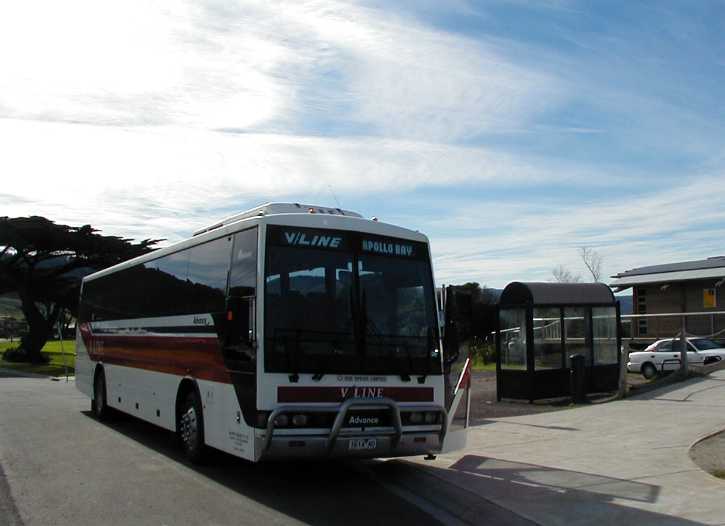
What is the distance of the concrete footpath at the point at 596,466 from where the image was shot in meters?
7.84

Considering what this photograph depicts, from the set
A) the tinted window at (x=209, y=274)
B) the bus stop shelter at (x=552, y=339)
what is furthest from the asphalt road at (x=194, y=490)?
the bus stop shelter at (x=552, y=339)

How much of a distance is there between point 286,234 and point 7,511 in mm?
4084

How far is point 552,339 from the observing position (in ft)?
60.3

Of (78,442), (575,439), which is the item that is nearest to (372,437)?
(575,439)

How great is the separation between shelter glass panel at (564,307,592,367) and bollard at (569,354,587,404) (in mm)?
1109

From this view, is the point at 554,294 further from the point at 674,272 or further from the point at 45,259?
the point at 45,259

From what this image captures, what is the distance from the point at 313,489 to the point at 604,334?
11.7 metres

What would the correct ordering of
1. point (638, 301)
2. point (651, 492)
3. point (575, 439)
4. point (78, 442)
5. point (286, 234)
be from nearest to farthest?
point (651, 492)
point (286, 234)
point (575, 439)
point (78, 442)
point (638, 301)

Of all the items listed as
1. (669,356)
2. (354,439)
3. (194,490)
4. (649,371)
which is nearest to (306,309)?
(354,439)

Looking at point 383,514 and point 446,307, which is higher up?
point 446,307

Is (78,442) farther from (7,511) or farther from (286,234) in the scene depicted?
(286,234)

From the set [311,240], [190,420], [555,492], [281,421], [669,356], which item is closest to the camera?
[281,421]

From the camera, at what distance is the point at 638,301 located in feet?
145

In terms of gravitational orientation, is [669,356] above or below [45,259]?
below
